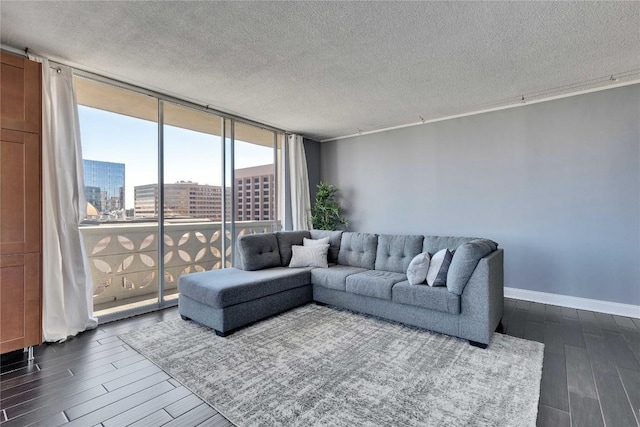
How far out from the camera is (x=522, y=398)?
189cm

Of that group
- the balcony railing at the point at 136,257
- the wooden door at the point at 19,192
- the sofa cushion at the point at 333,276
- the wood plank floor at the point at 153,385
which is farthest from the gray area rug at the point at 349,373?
the wooden door at the point at 19,192

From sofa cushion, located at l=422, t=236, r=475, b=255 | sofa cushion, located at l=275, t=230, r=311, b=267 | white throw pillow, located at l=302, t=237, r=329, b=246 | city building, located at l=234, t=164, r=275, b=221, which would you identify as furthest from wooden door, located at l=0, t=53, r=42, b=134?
sofa cushion, located at l=422, t=236, r=475, b=255

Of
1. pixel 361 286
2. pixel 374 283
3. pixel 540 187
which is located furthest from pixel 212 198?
pixel 540 187

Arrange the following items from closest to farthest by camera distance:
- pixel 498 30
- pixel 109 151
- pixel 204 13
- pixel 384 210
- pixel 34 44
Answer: pixel 204 13 → pixel 498 30 → pixel 34 44 → pixel 109 151 → pixel 384 210

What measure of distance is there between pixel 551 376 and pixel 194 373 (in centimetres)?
256

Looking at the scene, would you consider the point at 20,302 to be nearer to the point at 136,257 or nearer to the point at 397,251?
the point at 136,257

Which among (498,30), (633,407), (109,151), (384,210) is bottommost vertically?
(633,407)

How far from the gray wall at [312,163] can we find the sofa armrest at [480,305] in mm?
3681

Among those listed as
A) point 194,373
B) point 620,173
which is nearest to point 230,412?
point 194,373

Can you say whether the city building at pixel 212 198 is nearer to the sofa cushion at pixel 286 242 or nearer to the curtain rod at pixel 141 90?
the curtain rod at pixel 141 90

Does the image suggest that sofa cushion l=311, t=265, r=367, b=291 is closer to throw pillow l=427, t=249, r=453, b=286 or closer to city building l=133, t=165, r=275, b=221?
throw pillow l=427, t=249, r=453, b=286

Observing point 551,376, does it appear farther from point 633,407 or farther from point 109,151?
point 109,151

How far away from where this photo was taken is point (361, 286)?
3285mm

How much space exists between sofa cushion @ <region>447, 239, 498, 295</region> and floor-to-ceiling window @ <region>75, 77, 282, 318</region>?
312 cm
